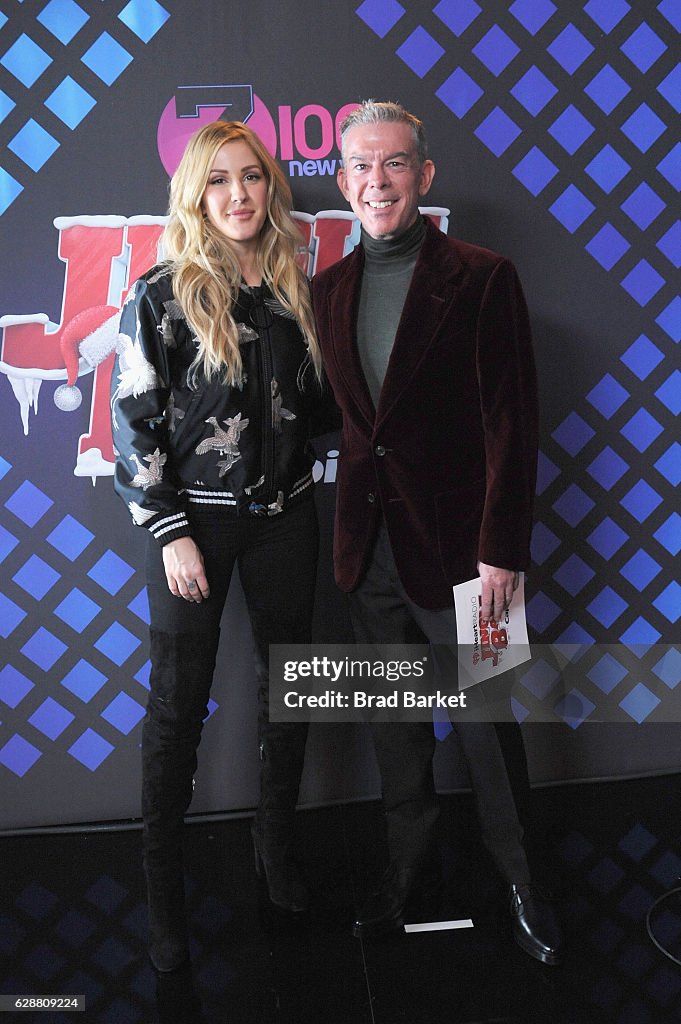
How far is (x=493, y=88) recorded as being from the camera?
6.92 feet

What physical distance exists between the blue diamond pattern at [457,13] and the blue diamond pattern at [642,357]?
0.85 metres

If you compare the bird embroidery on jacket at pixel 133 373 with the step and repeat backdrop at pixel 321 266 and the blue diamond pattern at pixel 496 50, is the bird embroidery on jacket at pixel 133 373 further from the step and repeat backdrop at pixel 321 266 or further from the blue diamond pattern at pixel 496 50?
the blue diamond pattern at pixel 496 50

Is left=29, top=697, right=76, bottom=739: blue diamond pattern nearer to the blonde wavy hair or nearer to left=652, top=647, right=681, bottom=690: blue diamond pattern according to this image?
the blonde wavy hair

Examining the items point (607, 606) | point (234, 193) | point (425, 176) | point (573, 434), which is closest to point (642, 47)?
point (425, 176)

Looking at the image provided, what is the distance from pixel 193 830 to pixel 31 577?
2.44 ft

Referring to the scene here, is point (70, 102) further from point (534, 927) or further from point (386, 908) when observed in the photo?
point (534, 927)

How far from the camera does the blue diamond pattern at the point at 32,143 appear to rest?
79.4 inches

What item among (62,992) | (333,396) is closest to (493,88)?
(333,396)

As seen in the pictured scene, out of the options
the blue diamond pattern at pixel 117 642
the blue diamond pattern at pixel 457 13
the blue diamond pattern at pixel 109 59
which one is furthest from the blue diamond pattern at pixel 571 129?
the blue diamond pattern at pixel 117 642

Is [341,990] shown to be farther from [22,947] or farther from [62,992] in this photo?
[22,947]

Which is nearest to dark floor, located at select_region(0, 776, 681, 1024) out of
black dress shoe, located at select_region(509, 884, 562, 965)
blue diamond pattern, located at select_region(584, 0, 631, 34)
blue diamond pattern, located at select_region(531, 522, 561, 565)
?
black dress shoe, located at select_region(509, 884, 562, 965)

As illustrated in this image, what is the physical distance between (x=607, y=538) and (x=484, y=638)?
729mm

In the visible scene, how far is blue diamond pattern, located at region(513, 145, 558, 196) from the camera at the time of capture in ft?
7.02

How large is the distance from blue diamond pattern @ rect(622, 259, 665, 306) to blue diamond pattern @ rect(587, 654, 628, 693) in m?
0.93
